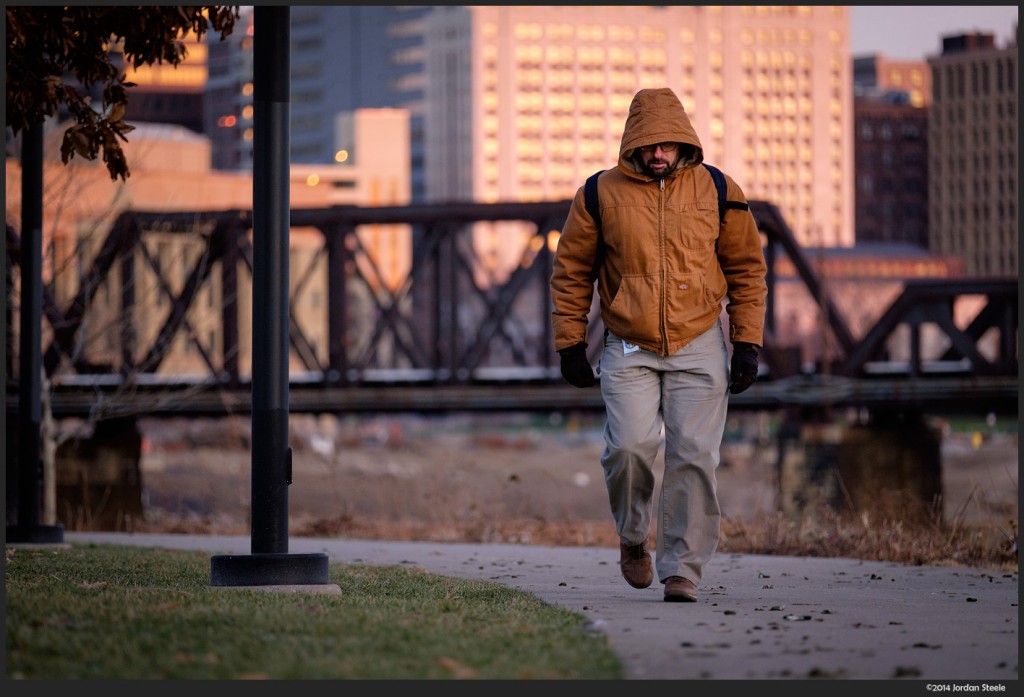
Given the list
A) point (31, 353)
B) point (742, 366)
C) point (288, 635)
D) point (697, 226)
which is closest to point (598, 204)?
point (697, 226)

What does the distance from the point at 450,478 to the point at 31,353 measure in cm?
2731

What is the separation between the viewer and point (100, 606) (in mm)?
7707

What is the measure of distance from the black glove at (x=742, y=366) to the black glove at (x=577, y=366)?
2.20ft

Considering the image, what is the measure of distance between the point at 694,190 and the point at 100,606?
3.38m

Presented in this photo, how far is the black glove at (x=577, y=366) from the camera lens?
9062 mm

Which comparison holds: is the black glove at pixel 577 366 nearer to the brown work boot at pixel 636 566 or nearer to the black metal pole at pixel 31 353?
the brown work boot at pixel 636 566

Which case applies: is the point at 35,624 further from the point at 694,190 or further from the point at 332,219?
the point at 332,219

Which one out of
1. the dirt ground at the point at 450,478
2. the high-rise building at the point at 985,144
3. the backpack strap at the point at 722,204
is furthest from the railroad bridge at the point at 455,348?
the high-rise building at the point at 985,144

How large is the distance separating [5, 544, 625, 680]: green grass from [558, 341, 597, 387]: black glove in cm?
106

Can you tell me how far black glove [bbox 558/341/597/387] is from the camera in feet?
29.7

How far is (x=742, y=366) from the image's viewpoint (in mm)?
9078

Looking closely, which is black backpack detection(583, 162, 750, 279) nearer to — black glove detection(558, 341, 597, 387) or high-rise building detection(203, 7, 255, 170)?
black glove detection(558, 341, 597, 387)

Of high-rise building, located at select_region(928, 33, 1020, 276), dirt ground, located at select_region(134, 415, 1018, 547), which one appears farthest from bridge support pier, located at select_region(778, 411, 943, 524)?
high-rise building, located at select_region(928, 33, 1020, 276)
